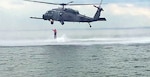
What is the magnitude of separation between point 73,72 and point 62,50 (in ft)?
128

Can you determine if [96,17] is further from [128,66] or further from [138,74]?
[138,74]

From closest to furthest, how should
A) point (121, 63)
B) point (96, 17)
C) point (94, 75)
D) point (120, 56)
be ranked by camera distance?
point (94, 75), point (121, 63), point (120, 56), point (96, 17)

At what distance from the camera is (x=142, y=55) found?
89875mm

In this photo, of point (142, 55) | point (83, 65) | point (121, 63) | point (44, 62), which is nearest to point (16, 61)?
point (44, 62)

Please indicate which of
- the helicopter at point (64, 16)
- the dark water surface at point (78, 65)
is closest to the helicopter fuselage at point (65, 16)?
the helicopter at point (64, 16)

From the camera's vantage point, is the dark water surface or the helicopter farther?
the helicopter

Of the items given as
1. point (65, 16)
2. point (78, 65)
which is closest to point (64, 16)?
point (65, 16)

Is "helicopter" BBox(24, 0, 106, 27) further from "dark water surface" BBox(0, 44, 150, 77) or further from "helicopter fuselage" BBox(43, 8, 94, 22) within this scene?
"dark water surface" BBox(0, 44, 150, 77)

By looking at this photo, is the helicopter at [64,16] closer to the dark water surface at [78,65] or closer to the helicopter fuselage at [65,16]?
the helicopter fuselage at [65,16]

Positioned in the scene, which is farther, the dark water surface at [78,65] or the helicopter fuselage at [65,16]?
the helicopter fuselage at [65,16]

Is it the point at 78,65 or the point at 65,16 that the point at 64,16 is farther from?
the point at 78,65

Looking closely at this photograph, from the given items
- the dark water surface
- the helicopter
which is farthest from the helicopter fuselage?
the dark water surface

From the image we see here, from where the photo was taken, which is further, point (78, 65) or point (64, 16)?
point (64, 16)

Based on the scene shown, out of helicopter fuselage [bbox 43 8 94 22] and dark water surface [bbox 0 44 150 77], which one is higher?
helicopter fuselage [bbox 43 8 94 22]
